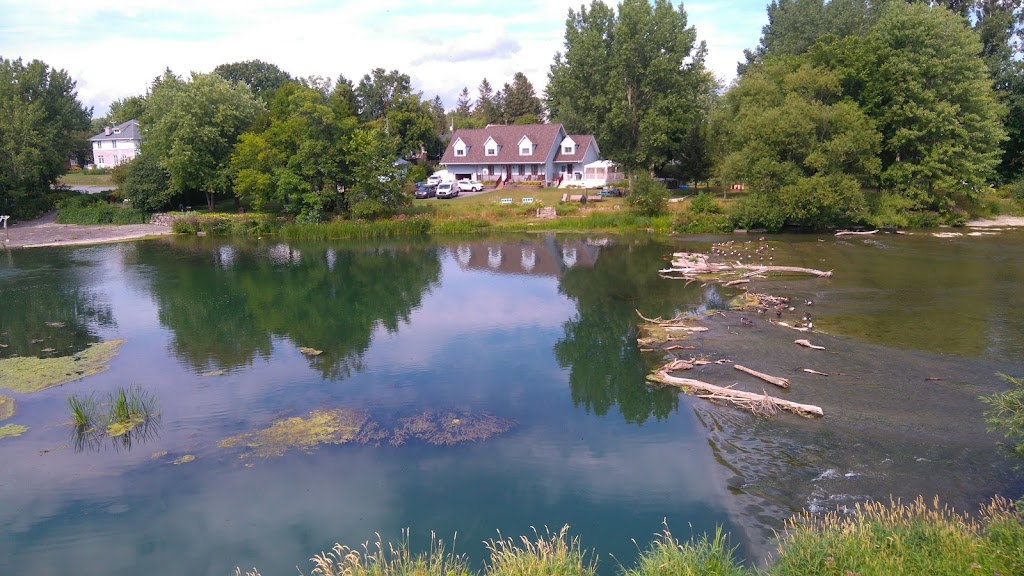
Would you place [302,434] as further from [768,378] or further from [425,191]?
[425,191]

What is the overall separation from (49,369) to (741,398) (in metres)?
22.2

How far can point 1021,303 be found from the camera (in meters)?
26.5

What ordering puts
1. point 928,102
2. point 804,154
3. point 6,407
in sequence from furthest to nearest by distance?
point 928,102 < point 804,154 < point 6,407

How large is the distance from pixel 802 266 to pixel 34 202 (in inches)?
2543

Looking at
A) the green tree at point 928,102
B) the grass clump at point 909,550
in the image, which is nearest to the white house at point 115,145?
the green tree at point 928,102

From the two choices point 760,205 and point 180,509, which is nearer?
point 180,509

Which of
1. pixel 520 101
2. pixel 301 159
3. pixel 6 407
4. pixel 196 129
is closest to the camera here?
pixel 6 407

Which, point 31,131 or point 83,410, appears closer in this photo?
point 83,410

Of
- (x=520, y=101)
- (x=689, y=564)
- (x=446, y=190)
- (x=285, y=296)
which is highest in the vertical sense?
(x=520, y=101)

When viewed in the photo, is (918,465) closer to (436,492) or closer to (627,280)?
(436,492)

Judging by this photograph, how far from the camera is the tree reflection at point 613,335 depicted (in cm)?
1898

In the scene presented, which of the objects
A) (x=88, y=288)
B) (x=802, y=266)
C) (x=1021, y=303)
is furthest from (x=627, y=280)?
(x=88, y=288)

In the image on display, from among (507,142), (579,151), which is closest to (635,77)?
(579,151)

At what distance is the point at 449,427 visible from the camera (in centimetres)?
1736
